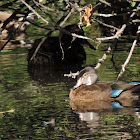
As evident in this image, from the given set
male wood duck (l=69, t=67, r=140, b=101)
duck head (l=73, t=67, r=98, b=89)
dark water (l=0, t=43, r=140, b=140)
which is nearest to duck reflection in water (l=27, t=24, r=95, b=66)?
dark water (l=0, t=43, r=140, b=140)

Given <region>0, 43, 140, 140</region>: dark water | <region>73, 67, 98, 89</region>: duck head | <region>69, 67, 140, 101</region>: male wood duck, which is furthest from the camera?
<region>73, 67, 98, 89</region>: duck head

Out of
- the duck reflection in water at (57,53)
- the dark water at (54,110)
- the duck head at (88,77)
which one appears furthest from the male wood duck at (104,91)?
the duck reflection in water at (57,53)

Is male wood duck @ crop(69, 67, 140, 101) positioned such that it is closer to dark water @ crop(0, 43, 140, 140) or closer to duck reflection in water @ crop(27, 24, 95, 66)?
dark water @ crop(0, 43, 140, 140)

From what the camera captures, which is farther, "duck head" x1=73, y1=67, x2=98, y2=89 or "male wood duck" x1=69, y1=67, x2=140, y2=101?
"duck head" x1=73, y1=67, x2=98, y2=89

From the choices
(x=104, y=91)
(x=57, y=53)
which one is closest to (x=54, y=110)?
(x=104, y=91)

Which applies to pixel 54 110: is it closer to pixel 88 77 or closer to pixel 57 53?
pixel 88 77

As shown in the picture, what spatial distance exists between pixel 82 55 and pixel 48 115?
517cm

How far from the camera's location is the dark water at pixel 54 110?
7473 mm

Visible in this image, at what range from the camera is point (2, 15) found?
13180 mm

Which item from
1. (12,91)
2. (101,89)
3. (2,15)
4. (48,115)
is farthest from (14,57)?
(48,115)

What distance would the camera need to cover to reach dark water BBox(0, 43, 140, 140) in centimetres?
747

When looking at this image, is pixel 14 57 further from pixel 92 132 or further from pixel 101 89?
pixel 92 132

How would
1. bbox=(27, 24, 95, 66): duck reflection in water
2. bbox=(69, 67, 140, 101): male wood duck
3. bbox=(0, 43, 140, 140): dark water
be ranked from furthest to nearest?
bbox=(27, 24, 95, 66): duck reflection in water, bbox=(69, 67, 140, 101): male wood duck, bbox=(0, 43, 140, 140): dark water

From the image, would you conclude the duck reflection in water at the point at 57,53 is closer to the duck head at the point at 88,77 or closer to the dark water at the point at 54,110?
the dark water at the point at 54,110
